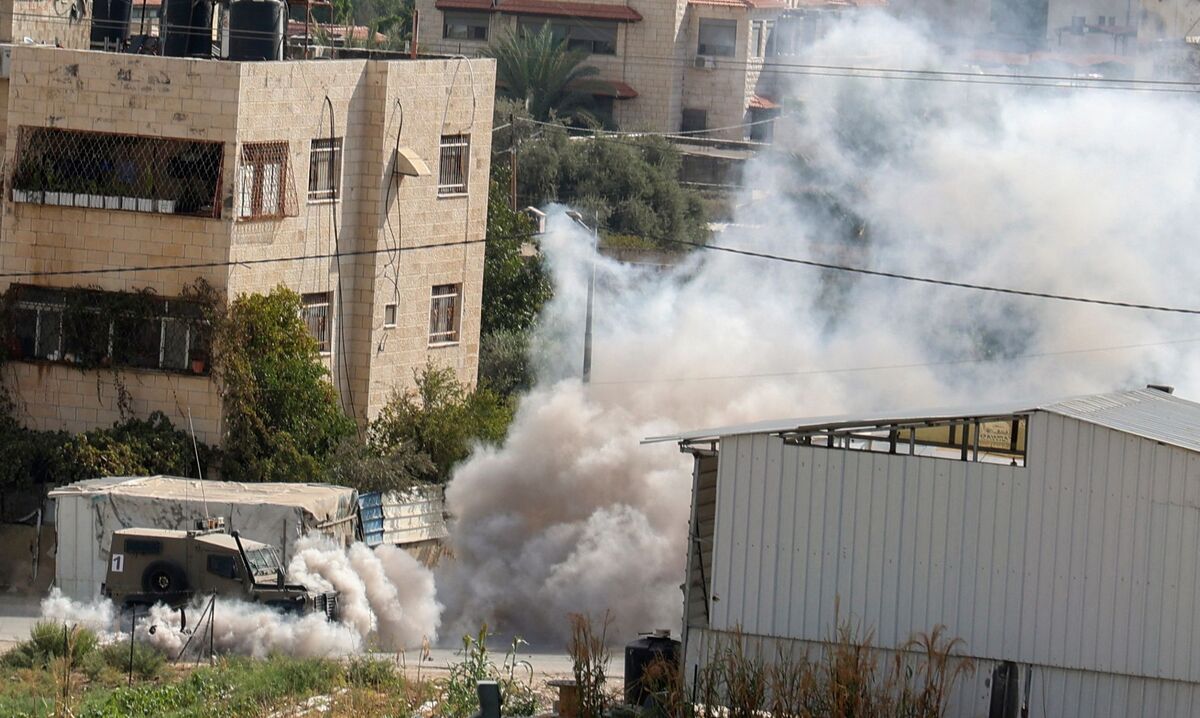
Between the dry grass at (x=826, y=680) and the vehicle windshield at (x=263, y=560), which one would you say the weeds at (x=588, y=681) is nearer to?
the dry grass at (x=826, y=680)

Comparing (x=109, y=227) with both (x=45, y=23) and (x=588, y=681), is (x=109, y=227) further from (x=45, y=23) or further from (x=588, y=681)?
(x=588, y=681)

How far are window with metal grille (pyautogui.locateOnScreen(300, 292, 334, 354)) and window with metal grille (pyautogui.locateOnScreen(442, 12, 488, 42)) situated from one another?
160ft

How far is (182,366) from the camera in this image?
32281 millimetres

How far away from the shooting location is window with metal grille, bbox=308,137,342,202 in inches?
1328

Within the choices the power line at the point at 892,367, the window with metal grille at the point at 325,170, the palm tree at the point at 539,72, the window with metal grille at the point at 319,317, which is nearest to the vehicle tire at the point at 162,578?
the window with metal grille at the point at 319,317

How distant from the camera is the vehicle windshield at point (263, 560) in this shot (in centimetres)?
2623

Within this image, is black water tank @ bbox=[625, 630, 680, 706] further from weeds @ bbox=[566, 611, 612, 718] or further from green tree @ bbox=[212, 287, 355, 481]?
green tree @ bbox=[212, 287, 355, 481]

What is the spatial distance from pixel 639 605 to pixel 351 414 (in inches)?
283

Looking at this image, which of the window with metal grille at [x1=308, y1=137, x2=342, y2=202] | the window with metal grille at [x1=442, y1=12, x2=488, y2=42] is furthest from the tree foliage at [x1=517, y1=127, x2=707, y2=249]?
the window with metal grille at [x1=308, y1=137, x2=342, y2=202]

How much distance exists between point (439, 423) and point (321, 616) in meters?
7.83

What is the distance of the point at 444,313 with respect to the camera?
3734cm

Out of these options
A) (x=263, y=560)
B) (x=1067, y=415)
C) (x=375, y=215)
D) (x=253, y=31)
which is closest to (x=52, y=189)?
(x=253, y=31)

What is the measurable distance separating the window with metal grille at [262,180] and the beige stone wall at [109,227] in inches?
18.8

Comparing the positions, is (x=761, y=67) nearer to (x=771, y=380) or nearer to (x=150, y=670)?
(x=771, y=380)
